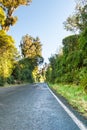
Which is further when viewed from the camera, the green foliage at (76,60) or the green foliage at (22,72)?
the green foliage at (22,72)

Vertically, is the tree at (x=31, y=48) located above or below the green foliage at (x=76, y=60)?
above

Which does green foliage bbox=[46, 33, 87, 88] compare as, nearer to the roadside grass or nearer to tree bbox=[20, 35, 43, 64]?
the roadside grass

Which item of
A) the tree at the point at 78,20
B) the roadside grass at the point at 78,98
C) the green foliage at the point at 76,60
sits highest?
the tree at the point at 78,20

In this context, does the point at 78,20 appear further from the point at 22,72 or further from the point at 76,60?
the point at 22,72

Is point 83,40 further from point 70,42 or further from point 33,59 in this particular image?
point 33,59

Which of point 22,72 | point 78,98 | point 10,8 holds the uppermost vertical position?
point 10,8

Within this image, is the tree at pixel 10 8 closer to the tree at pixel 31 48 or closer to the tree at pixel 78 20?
the tree at pixel 78 20

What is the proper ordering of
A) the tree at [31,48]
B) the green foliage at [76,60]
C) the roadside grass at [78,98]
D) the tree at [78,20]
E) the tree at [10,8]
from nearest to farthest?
the roadside grass at [78,98], the green foliage at [76,60], the tree at [78,20], the tree at [10,8], the tree at [31,48]

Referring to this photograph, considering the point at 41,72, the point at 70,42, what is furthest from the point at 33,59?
the point at 70,42

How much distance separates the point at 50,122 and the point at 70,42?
3594 cm

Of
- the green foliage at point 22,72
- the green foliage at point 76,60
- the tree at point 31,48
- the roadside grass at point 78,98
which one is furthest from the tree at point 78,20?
the tree at point 31,48

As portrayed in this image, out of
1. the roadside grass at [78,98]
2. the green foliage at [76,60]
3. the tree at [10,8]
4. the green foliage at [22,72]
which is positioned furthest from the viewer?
the green foliage at [22,72]

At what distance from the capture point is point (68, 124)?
26.5 feet

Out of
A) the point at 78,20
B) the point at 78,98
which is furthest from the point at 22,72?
the point at 78,98
